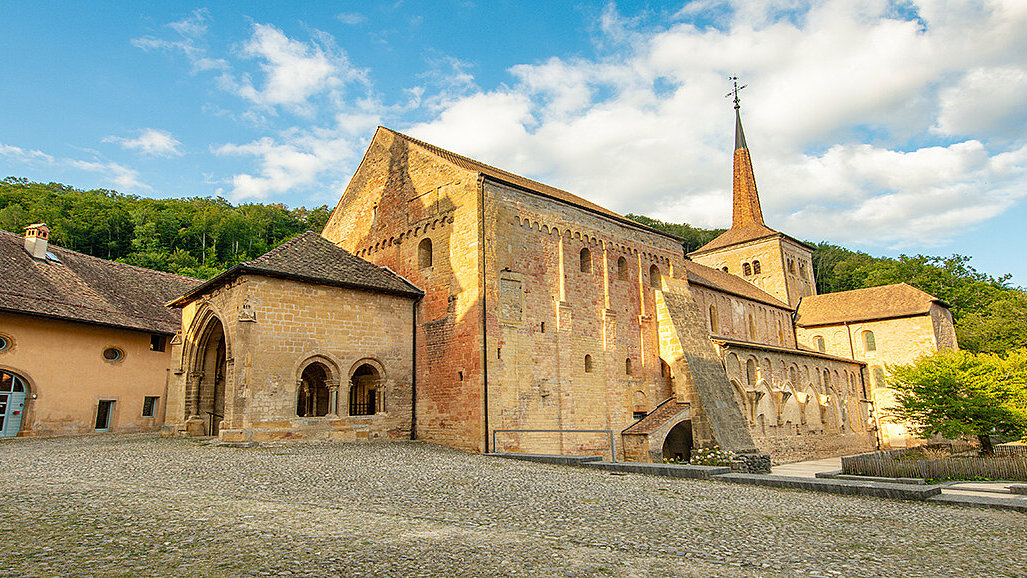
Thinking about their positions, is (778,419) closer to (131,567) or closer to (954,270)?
(131,567)

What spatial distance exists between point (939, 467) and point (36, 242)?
3235 cm

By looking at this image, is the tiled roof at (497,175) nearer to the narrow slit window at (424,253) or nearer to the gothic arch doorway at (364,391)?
the narrow slit window at (424,253)

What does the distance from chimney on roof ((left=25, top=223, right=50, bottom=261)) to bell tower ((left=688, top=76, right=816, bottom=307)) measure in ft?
137

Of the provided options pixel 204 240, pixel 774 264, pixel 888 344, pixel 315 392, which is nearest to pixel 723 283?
pixel 774 264

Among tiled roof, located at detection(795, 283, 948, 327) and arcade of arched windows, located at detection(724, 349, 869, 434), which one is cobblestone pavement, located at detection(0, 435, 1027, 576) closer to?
arcade of arched windows, located at detection(724, 349, 869, 434)

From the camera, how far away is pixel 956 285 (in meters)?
51.8

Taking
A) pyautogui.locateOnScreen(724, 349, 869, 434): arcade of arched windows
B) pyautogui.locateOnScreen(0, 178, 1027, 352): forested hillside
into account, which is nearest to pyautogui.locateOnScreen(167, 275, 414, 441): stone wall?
pyautogui.locateOnScreen(724, 349, 869, 434): arcade of arched windows

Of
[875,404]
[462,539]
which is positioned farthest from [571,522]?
[875,404]

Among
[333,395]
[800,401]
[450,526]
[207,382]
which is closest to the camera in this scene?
[450,526]

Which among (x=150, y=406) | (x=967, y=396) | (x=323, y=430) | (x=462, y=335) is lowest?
(x=323, y=430)

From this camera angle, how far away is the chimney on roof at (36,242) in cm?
2350

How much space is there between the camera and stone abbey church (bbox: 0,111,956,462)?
648 inches

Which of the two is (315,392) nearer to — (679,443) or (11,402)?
(11,402)

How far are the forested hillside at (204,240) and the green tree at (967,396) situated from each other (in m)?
17.1
